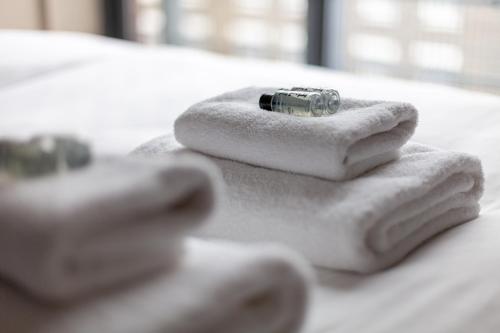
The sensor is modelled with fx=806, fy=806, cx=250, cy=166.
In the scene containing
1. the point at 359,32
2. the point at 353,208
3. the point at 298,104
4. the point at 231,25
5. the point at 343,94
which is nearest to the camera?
the point at 353,208

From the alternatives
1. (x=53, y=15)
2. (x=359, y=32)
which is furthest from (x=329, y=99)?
(x=53, y=15)

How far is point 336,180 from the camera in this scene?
3.01 ft

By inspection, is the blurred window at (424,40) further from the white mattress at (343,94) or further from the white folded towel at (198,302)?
the white folded towel at (198,302)

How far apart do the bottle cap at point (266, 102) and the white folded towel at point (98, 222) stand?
0.37m

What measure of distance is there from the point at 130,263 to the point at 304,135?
350mm

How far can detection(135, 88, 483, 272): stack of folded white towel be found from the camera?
2.82ft

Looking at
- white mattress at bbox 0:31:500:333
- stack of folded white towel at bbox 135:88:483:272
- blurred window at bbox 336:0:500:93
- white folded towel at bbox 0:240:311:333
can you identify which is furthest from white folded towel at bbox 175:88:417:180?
blurred window at bbox 336:0:500:93

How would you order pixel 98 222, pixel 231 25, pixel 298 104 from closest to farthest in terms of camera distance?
pixel 98 222, pixel 298 104, pixel 231 25

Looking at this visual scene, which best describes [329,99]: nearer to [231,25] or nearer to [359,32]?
[359,32]

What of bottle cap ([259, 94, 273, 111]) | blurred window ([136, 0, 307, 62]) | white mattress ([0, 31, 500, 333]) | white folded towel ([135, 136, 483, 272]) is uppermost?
bottle cap ([259, 94, 273, 111])

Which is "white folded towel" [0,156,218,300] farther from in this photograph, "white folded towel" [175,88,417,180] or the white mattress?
"white folded towel" [175,88,417,180]

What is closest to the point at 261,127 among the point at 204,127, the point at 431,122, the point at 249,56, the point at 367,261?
the point at 204,127

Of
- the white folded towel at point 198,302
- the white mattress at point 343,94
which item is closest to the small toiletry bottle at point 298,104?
the white mattress at point 343,94

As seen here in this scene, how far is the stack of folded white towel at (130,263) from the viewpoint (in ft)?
1.94
